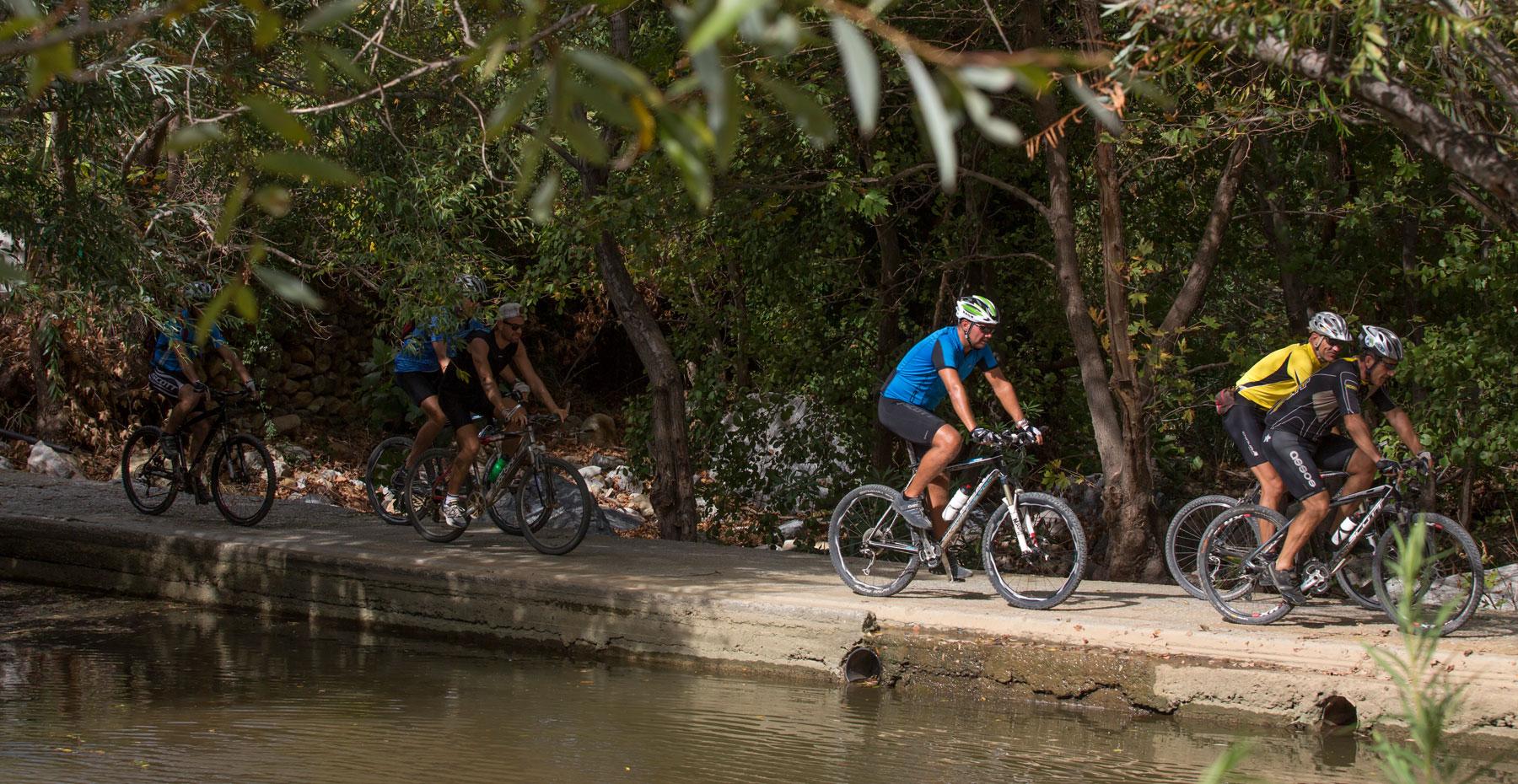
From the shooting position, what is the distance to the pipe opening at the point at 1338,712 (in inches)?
270

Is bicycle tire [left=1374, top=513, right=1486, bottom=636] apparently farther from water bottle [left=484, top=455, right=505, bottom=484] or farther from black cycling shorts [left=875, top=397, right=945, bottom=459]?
water bottle [left=484, top=455, right=505, bottom=484]

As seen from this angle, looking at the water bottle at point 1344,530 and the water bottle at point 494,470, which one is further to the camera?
the water bottle at point 494,470

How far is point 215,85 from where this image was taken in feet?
30.0

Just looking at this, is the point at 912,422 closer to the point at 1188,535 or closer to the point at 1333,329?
the point at 1188,535

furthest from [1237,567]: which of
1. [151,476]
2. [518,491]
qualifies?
[151,476]

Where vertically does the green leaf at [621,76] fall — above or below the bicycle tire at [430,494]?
above

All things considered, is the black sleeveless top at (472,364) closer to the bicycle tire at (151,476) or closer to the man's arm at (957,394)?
the bicycle tire at (151,476)

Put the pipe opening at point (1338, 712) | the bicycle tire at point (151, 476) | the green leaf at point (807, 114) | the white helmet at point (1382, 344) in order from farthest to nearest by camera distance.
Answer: the bicycle tire at point (151, 476) → the white helmet at point (1382, 344) → the pipe opening at point (1338, 712) → the green leaf at point (807, 114)

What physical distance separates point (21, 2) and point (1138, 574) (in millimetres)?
9843

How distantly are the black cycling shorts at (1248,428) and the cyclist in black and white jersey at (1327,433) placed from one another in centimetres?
16

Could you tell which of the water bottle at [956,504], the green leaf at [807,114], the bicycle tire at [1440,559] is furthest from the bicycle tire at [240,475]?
the green leaf at [807,114]

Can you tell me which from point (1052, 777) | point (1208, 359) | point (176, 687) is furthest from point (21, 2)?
point (1208, 359)

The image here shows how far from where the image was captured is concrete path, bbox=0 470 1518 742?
277 inches

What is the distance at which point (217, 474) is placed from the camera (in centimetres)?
1140
